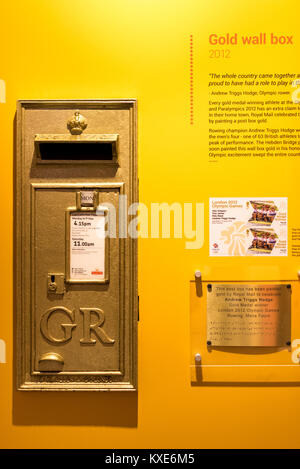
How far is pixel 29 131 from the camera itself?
1.51 meters

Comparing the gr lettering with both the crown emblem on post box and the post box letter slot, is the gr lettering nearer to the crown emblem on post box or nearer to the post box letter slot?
the post box letter slot

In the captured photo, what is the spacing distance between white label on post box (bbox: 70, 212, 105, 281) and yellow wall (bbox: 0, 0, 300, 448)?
202 mm

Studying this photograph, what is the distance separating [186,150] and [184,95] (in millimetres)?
264

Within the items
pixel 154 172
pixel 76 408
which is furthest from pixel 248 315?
pixel 76 408

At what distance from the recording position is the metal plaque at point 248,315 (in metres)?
1.55

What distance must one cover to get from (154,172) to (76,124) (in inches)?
16.7

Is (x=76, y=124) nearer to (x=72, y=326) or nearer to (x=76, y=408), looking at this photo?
(x=72, y=326)

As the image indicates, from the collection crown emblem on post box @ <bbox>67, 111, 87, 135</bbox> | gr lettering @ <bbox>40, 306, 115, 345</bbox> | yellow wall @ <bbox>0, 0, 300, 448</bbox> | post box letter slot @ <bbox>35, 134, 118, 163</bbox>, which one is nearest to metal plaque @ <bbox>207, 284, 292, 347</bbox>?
yellow wall @ <bbox>0, 0, 300, 448</bbox>

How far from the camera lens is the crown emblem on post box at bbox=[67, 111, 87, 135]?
1.48m

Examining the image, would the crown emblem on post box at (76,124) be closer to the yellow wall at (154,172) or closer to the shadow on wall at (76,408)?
the yellow wall at (154,172)

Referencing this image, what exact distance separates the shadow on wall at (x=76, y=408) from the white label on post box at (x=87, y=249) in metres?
0.60

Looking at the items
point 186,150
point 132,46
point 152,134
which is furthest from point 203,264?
point 132,46
